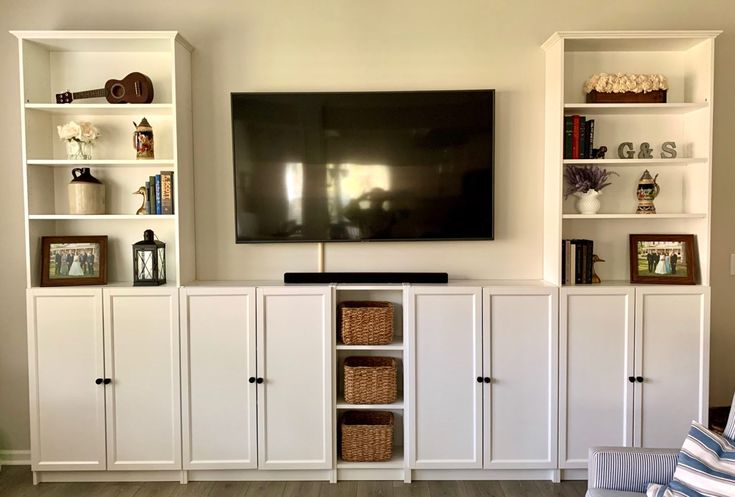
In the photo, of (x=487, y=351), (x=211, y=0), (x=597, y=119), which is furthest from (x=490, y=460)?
(x=211, y=0)

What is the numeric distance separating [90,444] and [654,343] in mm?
2943

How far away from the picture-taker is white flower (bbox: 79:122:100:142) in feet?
9.39

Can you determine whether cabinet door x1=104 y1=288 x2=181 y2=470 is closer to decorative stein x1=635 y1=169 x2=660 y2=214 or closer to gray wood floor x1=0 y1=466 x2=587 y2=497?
gray wood floor x1=0 y1=466 x2=587 y2=497

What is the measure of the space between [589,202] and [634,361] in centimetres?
84

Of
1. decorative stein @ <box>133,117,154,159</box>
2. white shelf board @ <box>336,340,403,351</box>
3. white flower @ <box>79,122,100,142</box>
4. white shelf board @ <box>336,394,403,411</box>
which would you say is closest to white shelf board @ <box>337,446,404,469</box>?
white shelf board @ <box>336,394,403,411</box>

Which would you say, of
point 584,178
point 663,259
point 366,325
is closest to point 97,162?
point 366,325

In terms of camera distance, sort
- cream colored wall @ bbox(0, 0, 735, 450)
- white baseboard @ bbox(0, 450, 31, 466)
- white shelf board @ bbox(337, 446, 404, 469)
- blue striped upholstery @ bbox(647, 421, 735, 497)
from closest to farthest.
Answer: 1. blue striped upholstery @ bbox(647, 421, 735, 497)
2. white shelf board @ bbox(337, 446, 404, 469)
3. cream colored wall @ bbox(0, 0, 735, 450)
4. white baseboard @ bbox(0, 450, 31, 466)

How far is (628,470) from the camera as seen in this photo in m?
1.96

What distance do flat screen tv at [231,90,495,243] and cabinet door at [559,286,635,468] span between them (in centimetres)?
63

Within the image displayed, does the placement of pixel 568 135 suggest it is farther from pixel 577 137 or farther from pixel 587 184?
pixel 587 184

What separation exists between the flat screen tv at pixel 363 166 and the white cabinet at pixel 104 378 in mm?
687

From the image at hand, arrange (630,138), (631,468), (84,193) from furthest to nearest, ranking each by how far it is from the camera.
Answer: (630,138), (84,193), (631,468)

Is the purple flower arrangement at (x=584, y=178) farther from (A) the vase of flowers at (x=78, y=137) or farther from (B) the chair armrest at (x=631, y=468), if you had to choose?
(A) the vase of flowers at (x=78, y=137)

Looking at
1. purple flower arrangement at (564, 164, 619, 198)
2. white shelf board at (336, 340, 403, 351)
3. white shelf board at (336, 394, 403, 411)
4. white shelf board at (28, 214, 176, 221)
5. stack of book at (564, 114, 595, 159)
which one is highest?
stack of book at (564, 114, 595, 159)
